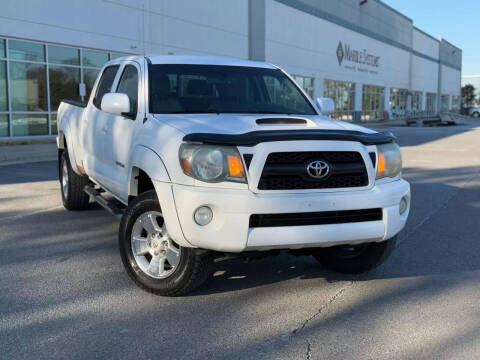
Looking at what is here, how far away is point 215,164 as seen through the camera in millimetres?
3518

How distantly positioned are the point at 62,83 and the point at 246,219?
18111mm

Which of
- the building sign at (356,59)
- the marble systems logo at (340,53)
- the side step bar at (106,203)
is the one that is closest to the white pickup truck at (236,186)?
the side step bar at (106,203)

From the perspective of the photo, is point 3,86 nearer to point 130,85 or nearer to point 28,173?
point 28,173

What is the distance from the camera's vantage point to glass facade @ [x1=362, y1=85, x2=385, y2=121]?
46188mm

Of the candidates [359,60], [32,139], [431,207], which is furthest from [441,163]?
[359,60]

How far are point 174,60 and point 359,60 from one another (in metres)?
42.1

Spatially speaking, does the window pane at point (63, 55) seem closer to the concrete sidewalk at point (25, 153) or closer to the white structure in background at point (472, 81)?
the concrete sidewalk at point (25, 153)

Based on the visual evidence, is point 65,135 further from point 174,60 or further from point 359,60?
point 359,60

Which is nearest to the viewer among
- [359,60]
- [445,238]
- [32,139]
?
[445,238]

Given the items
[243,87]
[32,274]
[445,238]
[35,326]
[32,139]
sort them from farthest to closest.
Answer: [32,139]
[445,238]
[243,87]
[32,274]
[35,326]

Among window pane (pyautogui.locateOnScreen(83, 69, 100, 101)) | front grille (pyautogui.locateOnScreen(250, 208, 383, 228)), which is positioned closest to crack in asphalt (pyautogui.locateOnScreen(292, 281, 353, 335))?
front grille (pyautogui.locateOnScreen(250, 208, 383, 228))

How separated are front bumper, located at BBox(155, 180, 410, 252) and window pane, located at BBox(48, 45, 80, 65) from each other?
17.3 meters

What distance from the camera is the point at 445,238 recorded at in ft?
19.5

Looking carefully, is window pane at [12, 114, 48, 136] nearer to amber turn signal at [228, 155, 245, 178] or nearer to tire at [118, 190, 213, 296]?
tire at [118, 190, 213, 296]
